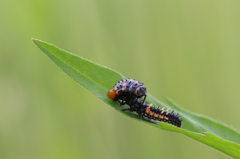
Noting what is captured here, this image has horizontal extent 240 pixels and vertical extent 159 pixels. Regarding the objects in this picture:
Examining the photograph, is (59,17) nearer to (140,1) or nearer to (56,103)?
(56,103)

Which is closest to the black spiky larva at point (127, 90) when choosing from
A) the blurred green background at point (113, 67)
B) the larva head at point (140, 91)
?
the larva head at point (140, 91)

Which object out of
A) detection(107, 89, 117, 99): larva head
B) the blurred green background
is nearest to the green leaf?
detection(107, 89, 117, 99): larva head

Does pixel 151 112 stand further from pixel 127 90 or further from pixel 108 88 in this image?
pixel 108 88

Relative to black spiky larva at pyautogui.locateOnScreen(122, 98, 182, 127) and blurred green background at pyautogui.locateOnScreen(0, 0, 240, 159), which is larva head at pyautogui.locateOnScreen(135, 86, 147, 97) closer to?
black spiky larva at pyautogui.locateOnScreen(122, 98, 182, 127)

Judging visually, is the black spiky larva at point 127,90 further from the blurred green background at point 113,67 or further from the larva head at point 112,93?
the blurred green background at point 113,67

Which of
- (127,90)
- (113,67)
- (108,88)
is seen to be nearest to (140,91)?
(127,90)

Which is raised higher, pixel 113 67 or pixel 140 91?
pixel 113 67

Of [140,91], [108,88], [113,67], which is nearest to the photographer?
[108,88]
